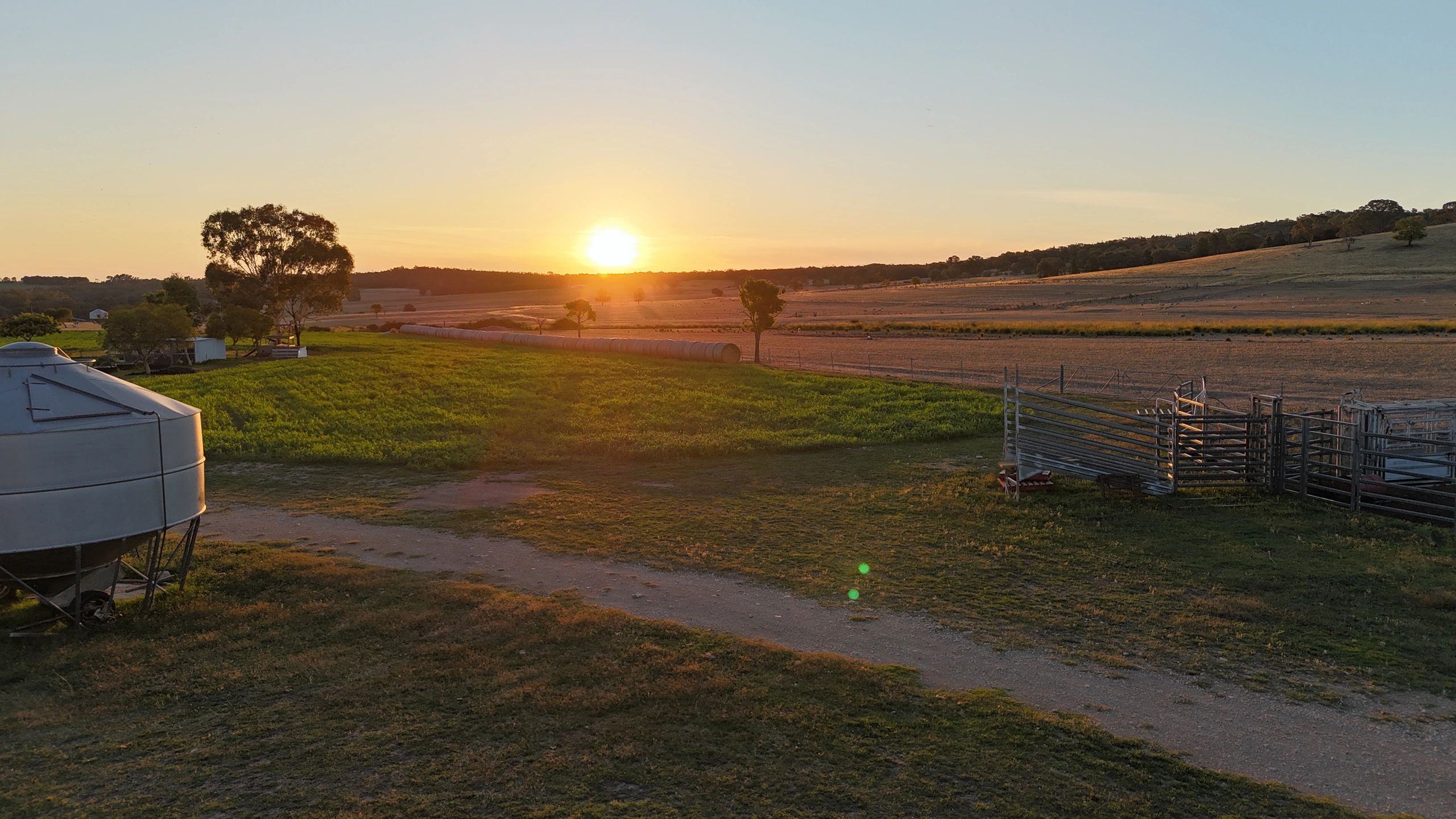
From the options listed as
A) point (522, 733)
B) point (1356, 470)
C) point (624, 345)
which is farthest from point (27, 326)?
point (1356, 470)

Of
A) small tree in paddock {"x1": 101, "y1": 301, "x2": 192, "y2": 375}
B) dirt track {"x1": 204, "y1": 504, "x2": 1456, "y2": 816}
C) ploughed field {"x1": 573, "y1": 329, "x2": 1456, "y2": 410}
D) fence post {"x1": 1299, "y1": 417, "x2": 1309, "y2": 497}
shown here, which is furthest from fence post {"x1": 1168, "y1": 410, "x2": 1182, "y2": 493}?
small tree in paddock {"x1": 101, "y1": 301, "x2": 192, "y2": 375}

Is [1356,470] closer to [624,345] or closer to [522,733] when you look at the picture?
[522,733]

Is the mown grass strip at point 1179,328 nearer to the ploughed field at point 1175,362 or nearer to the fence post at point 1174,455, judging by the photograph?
the ploughed field at point 1175,362

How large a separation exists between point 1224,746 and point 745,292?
4737 cm

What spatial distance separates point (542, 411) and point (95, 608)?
2118 centimetres

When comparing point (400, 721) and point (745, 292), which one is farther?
point (745, 292)

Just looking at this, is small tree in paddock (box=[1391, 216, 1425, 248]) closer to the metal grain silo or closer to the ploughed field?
the ploughed field

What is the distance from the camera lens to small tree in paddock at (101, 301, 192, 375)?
47844 mm

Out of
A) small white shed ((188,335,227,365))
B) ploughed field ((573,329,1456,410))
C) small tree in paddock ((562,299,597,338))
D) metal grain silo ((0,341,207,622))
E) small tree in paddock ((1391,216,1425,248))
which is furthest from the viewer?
small tree in paddock ((1391,216,1425,248))

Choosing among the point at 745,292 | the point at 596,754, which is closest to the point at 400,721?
the point at 596,754

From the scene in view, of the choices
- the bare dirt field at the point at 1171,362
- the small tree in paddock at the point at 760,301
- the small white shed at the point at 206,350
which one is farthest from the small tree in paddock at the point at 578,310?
the small white shed at the point at 206,350

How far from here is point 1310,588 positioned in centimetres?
1258

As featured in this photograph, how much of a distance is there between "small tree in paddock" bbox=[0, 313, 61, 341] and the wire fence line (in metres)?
61.3

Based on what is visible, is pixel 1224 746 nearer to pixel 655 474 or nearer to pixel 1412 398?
pixel 655 474
